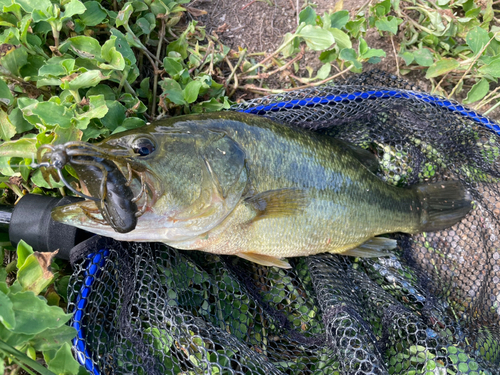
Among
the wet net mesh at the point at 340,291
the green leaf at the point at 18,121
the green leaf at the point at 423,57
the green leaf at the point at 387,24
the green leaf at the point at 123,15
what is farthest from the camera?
the green leaf at the point at 423,57

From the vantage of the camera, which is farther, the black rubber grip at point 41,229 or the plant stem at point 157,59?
the plant stem at point 157,59

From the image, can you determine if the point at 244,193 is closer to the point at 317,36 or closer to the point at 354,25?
the point at 317,36

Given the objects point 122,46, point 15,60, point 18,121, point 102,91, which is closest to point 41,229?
point 18,121

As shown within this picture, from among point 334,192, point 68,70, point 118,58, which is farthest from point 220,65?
point 334,192

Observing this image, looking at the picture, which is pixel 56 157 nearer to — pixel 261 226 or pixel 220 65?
pixel 261 226

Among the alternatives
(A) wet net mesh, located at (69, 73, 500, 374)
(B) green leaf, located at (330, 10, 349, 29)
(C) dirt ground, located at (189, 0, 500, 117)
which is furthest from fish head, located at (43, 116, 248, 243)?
(C) dirt ground, located at (189, 0, 500, 117)

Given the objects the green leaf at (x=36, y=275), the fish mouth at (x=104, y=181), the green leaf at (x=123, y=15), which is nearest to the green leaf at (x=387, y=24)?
the green leaf at (x=123, y=15)

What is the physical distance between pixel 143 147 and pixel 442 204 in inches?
89.9

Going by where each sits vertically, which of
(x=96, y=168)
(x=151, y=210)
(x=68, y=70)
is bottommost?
(x=151, y=210)

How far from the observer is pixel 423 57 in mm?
3207

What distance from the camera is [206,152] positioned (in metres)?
2.00

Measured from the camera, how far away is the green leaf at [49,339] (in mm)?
1478

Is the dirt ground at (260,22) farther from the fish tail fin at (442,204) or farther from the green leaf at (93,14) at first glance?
the fish tail fin at (442,204)

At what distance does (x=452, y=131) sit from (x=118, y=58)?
245 centimetres
